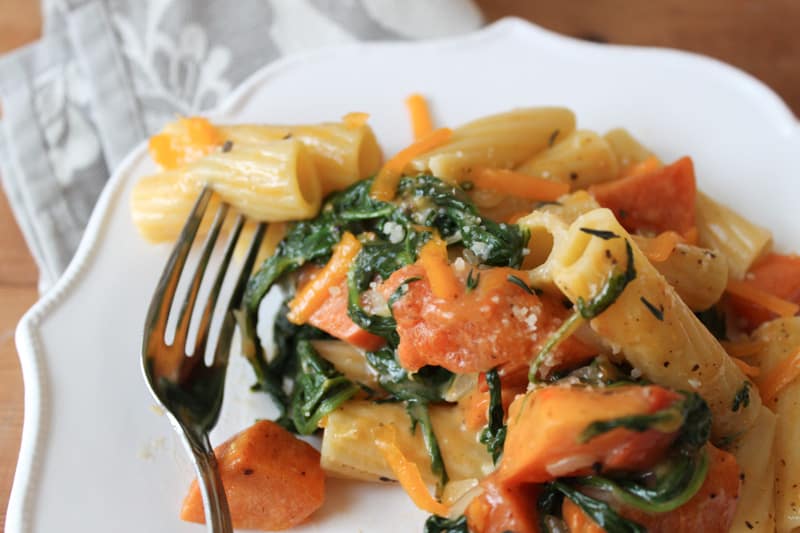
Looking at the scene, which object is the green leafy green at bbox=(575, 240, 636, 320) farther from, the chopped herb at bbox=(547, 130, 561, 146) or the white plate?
the chopped herb at bbox=(547, 130, 561, 146)

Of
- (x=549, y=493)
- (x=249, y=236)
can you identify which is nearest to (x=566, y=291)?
(x=549, y=493)

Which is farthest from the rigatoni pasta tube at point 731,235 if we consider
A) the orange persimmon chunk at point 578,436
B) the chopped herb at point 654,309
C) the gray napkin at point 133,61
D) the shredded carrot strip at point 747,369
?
the gray napkin at point 133,61

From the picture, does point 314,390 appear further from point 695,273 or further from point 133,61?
point 133,61

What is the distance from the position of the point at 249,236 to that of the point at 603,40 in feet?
5.72

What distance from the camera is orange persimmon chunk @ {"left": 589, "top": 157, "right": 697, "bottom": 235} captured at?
2.25 metres

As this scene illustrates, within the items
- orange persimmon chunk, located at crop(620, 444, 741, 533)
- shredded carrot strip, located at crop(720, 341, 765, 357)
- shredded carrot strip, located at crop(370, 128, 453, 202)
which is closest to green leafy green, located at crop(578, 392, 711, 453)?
orange persimmon chunk, located at crop(620, 444, 741, 533)

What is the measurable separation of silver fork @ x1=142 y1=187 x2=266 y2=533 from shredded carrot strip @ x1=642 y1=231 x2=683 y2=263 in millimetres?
1067

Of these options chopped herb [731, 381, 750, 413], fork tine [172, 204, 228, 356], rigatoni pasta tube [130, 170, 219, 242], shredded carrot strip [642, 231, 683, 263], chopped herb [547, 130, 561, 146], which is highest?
chopped herb [547, 130, 561, 146]

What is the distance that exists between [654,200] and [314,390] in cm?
104

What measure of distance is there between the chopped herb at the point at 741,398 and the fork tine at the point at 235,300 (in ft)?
4.07

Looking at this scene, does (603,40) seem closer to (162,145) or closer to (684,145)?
(684,145)

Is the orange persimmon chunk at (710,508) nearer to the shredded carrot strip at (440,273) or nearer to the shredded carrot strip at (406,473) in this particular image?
the shredded carrot strip at (406,473)

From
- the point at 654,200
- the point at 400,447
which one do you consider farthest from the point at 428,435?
the point at 654,200

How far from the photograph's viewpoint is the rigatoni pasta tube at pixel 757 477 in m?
1.76
